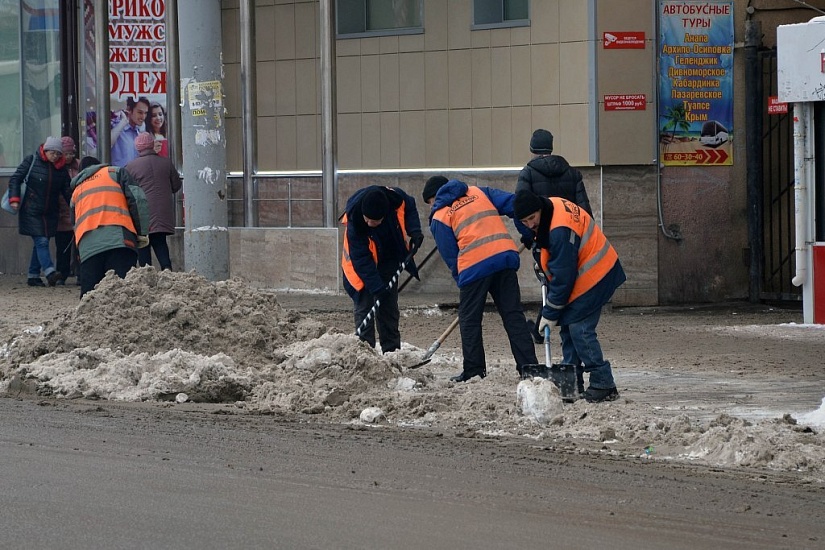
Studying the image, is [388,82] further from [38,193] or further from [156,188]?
[38,193]

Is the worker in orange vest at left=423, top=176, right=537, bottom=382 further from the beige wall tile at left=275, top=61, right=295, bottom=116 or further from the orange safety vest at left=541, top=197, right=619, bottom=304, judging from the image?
the beige wall tile at left=275, top=61, right=295, bottom=116

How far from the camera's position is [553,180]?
11.8 meters

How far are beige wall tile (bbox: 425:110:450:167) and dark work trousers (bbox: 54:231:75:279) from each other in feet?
17.1

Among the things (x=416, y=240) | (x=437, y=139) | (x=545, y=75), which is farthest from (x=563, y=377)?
(x=437, y=139)

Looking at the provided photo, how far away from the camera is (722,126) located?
14664 millimetres

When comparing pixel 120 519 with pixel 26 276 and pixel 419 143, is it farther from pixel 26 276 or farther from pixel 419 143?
pixel 26 276

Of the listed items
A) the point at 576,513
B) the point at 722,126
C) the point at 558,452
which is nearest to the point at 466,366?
the point at 558,452

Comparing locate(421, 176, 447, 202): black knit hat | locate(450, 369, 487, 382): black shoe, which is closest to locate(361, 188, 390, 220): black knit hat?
locate(421, 176, 447, 202): black knit hat

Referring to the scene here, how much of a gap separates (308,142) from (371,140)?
102 centimetres

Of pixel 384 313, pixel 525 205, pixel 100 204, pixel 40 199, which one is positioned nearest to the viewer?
pixel 525 205

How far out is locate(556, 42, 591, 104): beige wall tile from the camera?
47.9ft

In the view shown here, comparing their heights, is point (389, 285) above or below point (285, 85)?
below

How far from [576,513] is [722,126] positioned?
9.66 m

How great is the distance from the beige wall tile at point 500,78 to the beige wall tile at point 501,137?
0.34 ft
